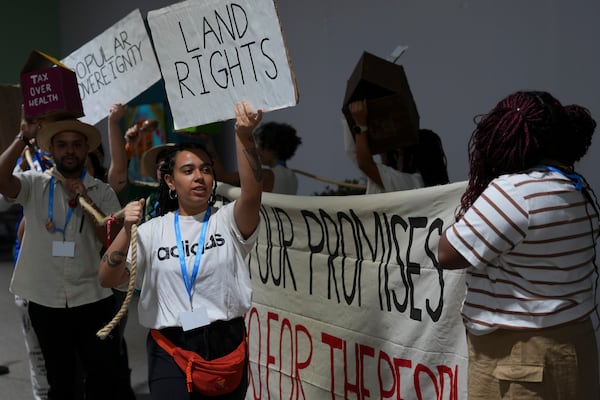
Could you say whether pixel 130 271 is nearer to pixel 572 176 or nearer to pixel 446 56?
pixel 572 176

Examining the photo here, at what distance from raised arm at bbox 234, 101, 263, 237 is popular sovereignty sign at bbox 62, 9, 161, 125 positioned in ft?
4.05

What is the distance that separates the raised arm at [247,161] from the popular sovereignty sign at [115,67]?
123cm

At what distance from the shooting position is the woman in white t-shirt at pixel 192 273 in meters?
2.93

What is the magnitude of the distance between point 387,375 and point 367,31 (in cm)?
427

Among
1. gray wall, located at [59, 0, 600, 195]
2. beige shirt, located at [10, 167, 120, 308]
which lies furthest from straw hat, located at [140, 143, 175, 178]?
gray wall, located at [59, 0, 600, 195]

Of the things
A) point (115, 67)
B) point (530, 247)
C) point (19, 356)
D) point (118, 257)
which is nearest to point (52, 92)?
point (115, 67)

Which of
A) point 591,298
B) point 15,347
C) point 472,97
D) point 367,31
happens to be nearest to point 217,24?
point 591,298

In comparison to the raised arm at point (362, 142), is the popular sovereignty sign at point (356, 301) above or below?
below

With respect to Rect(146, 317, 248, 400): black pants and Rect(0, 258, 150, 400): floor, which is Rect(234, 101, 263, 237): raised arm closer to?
Rect(146, 317, 248, 400): black pants

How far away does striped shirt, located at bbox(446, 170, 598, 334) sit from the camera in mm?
2336

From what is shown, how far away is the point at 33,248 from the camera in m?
4.10

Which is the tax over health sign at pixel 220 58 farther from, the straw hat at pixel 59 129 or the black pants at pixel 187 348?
the straw hat at pixel 59 129

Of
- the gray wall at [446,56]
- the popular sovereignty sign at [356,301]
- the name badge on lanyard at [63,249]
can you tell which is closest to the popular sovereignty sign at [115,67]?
the name badge on lanyard at [63,249]

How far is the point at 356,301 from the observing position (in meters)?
3.59
